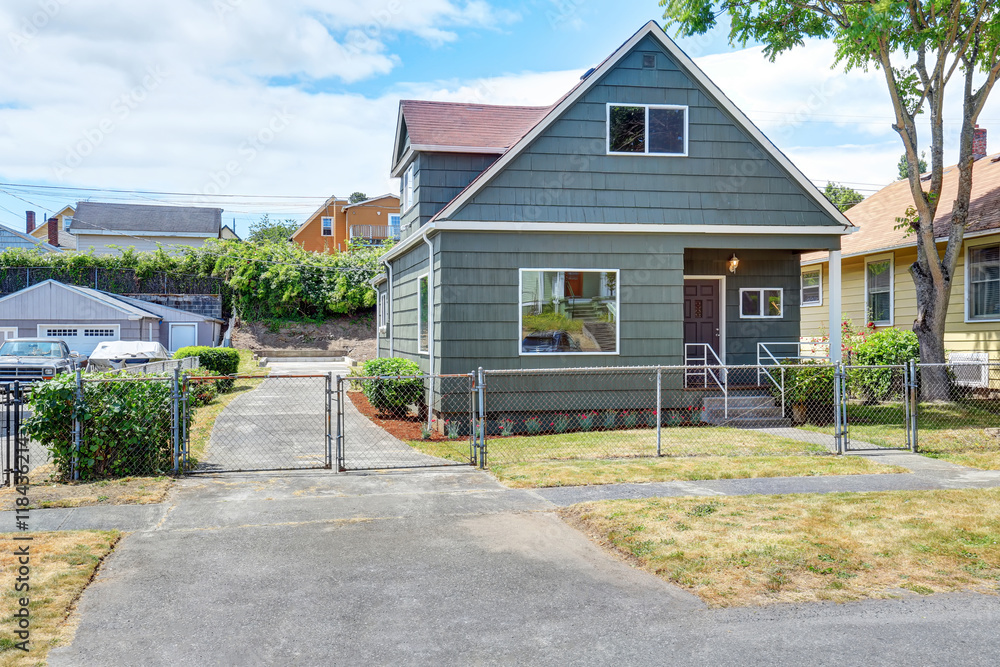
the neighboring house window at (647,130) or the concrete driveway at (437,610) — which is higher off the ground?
the neighboring house window at (647,130)

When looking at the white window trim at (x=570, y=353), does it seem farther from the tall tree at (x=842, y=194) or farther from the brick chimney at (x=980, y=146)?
the tall tree at (x=842, y=194)

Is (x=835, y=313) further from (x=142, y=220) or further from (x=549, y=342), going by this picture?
(x=142, y=220)

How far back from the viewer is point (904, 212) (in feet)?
68.3

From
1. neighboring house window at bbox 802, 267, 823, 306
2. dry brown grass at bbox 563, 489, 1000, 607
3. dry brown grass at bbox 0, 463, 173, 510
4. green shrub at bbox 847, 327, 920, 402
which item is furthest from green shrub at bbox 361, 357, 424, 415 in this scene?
neighboring house window at bbox 802, 267, 823, 306

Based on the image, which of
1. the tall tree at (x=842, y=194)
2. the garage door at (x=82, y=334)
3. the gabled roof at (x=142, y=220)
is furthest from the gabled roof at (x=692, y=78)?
the tall tree at (x=842, y=194)

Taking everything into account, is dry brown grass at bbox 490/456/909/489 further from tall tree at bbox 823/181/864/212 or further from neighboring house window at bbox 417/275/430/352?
tall tree at bbox 823/181/864/212

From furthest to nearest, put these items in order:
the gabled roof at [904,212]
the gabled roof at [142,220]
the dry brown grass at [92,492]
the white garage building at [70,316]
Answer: the gabled roof at [142,220] < the white garage building at [70,316] < the gabled roof at [904,212] < the dry brown grass at [92,492]

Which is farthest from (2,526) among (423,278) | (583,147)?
(583,147)

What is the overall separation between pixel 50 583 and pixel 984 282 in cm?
1809

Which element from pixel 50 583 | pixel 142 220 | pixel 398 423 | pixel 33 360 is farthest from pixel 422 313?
pixel 142 220

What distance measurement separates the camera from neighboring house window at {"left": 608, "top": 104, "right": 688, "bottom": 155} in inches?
568

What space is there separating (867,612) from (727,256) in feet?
39.9

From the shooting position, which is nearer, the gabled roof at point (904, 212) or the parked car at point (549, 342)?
the parked car at point (549, 342)

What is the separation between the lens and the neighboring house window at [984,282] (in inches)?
645
